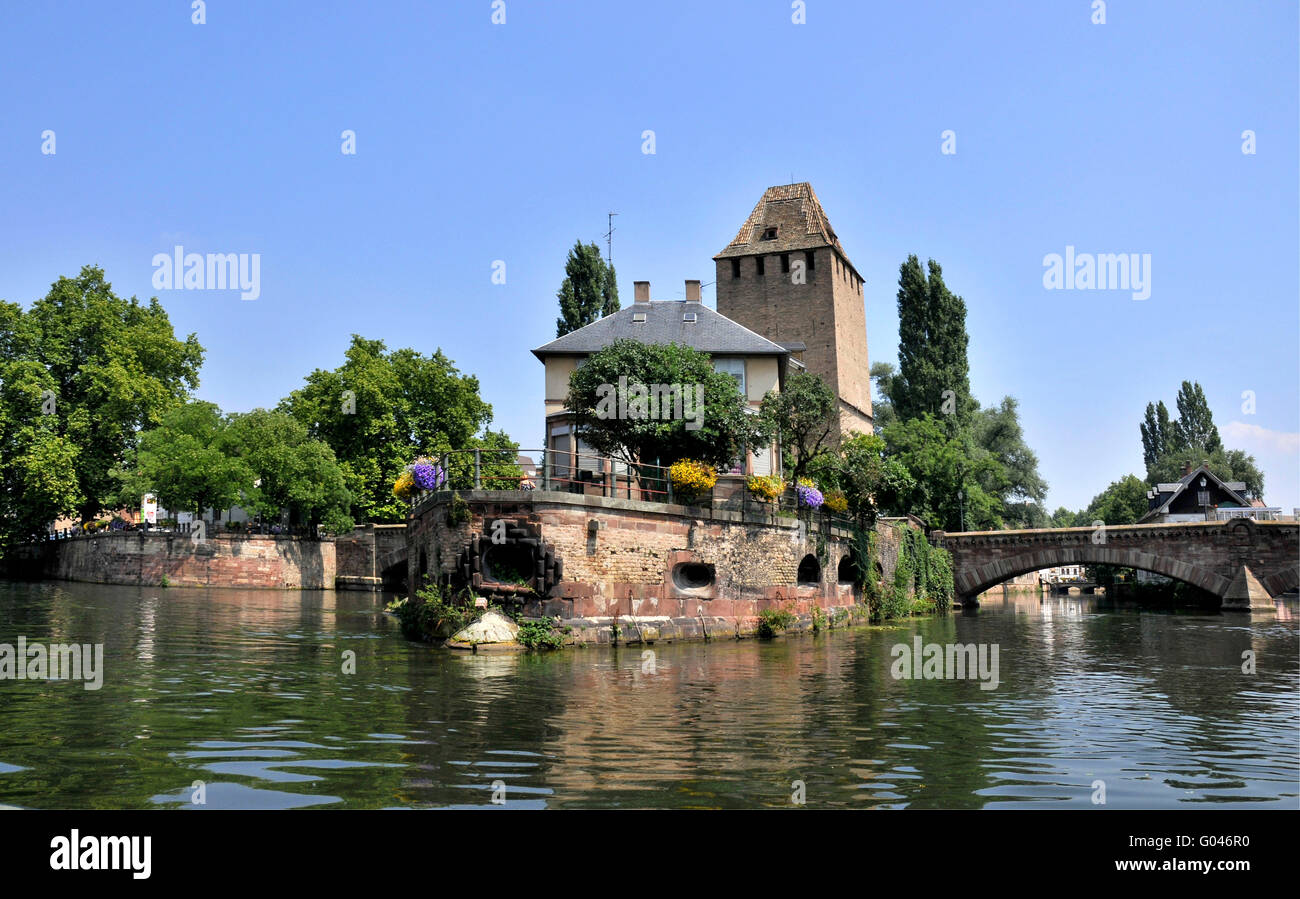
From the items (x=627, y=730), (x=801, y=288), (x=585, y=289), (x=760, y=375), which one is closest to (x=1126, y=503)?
(x=801, y=288)

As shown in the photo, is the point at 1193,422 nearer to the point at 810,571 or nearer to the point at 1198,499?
the point at 1198,499

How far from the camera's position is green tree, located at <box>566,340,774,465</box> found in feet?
94.5

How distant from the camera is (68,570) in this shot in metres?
57.4

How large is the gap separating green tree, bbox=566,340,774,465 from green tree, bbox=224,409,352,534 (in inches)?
1068

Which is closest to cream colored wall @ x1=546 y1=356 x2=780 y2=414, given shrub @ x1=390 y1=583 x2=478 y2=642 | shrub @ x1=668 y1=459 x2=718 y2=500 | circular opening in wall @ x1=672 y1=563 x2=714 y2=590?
shrub @ x1=668 y1=459 x2=718 y2=500

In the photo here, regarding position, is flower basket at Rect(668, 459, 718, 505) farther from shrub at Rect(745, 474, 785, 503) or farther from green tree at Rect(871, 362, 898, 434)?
green tree at Rect(871, 362, 898, 434)

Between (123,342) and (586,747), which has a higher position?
(123,342)

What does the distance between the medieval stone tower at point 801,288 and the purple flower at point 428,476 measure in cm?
3260

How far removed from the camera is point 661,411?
29.0 metres

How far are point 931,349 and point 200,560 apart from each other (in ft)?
144

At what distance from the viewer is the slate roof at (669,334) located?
132ft
